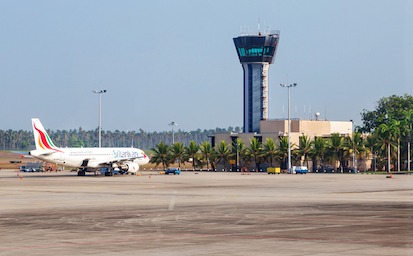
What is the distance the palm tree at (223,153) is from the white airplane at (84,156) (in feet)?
133

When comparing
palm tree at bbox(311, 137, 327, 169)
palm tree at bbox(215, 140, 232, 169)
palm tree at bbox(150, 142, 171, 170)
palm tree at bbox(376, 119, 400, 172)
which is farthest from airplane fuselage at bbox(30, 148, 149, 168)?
palm tree at bbox(376, 119, 400, 172)

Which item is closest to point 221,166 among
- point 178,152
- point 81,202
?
point 178,152

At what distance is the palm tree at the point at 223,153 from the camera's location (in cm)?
18150

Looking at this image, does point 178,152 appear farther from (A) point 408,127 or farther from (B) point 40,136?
(B) point 40,136

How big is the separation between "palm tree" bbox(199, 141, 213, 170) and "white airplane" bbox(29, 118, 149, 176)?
41145 mm

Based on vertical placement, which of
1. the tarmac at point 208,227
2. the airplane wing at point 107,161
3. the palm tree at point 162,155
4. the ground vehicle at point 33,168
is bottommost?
the tarmac at point 208,227

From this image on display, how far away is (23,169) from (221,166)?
44202 millimetres

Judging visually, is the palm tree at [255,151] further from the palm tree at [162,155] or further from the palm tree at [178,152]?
the palm tree at [162,155]

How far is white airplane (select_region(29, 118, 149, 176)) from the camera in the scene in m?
126

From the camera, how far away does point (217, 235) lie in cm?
3428

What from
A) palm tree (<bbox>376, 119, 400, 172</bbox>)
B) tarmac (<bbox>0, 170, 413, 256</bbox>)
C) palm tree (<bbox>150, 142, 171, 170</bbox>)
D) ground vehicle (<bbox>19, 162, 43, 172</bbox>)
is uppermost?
palm tree (<bbox>376, 119, 400, 172</bbox>)

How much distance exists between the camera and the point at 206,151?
603 feet

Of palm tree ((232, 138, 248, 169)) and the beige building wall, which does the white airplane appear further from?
the beige building wall

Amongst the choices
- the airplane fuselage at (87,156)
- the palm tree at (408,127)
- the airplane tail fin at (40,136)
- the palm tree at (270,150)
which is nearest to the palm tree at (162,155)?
the palm tree at (270,150)
